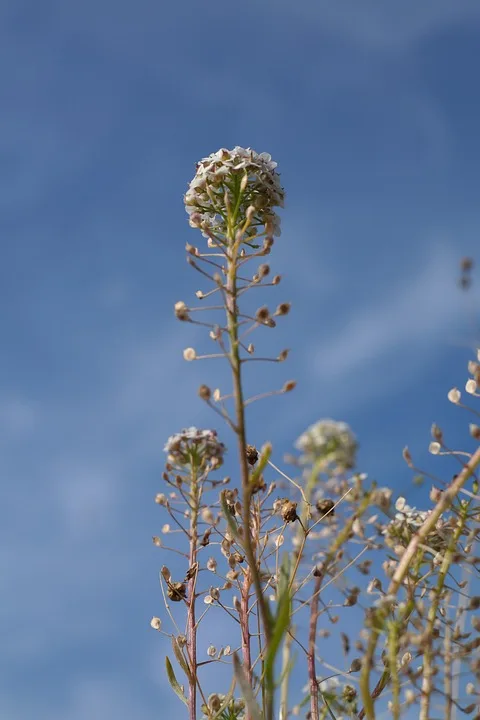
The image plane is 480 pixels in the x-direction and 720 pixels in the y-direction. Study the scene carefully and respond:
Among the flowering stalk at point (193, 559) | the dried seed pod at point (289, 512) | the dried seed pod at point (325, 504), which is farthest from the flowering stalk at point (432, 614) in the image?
the flowering stalk at point (193, 559)

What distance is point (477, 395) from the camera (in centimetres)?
294

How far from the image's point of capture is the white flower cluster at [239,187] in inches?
135

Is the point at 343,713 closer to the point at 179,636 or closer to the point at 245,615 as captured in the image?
the point at 245,615

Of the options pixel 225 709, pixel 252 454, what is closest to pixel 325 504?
pixel 252 454

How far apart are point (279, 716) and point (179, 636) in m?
0.70

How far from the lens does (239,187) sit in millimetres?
3441

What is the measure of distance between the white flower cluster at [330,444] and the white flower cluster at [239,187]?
106 cm

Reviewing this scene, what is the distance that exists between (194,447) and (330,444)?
57.1 inches

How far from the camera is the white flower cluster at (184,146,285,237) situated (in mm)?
3428

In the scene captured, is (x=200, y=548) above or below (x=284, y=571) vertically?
above

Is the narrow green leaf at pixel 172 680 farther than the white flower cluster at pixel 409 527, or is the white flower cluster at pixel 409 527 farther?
the narrow green leaf at pixel 172 680

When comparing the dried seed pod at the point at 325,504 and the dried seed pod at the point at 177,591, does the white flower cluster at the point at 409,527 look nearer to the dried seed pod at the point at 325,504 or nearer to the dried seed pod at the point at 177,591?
the dried seed pod at the point at 325,504

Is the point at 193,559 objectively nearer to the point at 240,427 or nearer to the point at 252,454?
the point at 252,454

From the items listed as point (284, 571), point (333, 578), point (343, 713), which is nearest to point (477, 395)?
point (333, 578)
